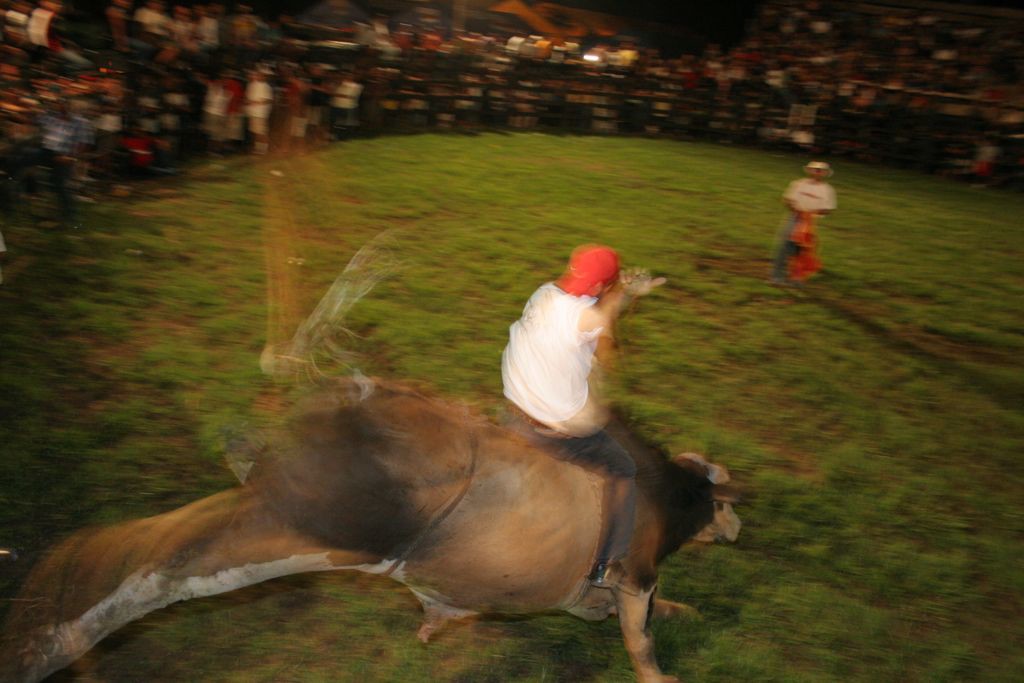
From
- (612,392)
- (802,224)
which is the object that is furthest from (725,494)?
(802,224)

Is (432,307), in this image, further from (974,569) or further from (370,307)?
(974,569)

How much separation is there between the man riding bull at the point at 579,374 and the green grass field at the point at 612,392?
2.39 ft

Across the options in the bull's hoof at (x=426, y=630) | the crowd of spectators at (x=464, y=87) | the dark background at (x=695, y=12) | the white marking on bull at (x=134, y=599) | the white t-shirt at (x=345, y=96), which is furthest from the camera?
the dark background at (x=695, y=12)

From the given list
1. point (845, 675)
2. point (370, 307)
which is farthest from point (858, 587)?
point (370, 307)

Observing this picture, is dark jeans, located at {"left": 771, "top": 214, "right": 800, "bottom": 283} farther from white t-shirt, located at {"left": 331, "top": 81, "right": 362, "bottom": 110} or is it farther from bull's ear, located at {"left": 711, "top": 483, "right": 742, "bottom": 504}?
white t-shirt, located at {"left": 331, "top": 81, "right": 362, "bottom": 110}

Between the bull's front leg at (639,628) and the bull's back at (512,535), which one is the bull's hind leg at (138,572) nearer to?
the bull's back at (512,535)

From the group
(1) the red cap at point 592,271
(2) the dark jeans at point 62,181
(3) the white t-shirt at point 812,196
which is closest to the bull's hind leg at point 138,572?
(1) the red cap at point 592,271

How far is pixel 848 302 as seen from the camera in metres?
10.4

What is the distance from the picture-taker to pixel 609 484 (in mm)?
4203

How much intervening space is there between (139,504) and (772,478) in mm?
4373

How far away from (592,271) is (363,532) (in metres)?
1.50

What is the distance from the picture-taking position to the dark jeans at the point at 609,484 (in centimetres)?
414

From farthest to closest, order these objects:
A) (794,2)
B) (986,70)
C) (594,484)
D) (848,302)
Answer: (794,2) → (986,70) → (848,302) → (594,484)

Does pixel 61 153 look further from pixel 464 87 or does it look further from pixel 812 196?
pixel 464 87
